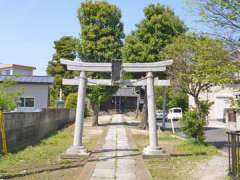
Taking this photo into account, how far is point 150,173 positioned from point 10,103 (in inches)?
276

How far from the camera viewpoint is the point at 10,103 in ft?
40.4

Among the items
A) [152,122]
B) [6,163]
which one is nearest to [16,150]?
[6,163]

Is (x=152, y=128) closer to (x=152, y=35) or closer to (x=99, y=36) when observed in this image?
(x=152, y=35)

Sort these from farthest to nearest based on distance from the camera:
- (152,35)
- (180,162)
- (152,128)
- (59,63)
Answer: (59,63), (152,35), (152,128), (180,162)

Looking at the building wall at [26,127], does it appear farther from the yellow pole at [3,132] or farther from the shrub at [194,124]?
the shrub at [194,124]

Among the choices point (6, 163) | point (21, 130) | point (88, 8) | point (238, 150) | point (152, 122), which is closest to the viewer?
point (238, 150)

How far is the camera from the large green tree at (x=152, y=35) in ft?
67.5

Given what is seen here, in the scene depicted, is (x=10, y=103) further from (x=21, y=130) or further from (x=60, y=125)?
(x=60, y=125)

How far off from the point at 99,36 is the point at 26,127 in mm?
12521

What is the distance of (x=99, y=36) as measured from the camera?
2355 cm

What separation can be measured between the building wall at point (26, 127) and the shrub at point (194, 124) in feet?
19.8

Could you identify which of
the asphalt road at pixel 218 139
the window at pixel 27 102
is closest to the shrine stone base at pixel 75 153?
the asphalt road at pixel 218 139

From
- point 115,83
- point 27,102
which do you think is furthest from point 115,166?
point 27,102

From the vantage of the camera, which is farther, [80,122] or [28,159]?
[80,122]
